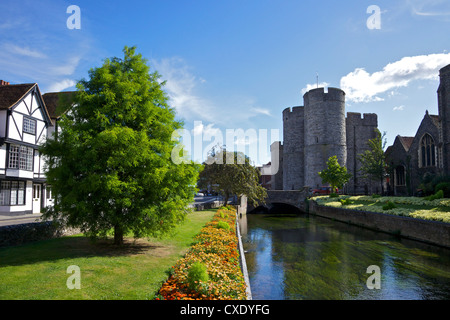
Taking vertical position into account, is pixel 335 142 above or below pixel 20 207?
above

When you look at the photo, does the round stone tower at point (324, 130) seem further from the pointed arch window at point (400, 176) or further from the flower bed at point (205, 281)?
the flower bed at point (205, 281)

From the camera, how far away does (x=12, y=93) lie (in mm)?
22859

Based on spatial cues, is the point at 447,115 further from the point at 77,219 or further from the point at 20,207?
the point at 20,207

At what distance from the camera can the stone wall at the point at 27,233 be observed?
1138 cm

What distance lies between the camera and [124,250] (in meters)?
11.7

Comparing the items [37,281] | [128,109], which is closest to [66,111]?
[128,109]

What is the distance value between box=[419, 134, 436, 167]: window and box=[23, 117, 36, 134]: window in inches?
1705

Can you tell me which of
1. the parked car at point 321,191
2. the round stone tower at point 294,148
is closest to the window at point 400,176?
the parked car at point 321,191

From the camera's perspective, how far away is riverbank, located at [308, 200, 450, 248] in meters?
17.7

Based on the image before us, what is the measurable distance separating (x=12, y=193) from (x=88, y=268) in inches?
728

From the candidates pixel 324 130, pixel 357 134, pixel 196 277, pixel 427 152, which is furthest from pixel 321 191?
pixel 196 277

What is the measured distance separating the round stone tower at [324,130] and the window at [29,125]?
4304cm

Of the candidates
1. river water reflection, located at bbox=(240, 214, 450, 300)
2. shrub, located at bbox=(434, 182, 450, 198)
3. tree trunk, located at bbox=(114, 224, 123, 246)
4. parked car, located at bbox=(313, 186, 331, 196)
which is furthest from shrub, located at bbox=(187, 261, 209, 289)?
parked car, located at bbox=(313, 186, 331, 196)
